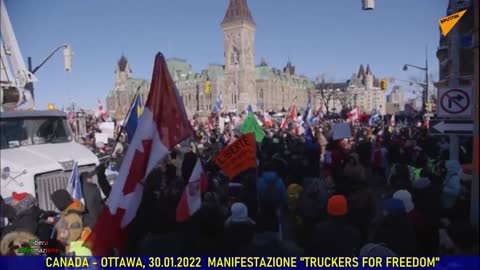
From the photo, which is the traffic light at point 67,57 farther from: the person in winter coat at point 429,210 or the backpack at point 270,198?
the person in winter coat at point 429,210

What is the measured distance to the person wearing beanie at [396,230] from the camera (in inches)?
186

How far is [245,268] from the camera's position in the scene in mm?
4543

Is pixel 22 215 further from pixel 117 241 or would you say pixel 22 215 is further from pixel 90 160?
pixel 90 160

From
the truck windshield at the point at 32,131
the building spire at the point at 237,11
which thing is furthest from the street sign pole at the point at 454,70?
the building spire at the point at 237,11

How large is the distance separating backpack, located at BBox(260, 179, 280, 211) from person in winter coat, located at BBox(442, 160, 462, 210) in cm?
268

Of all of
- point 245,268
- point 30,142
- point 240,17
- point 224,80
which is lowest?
point 245,268

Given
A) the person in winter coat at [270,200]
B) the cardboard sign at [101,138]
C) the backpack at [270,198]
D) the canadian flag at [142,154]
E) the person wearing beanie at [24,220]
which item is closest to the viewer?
the canadian flag at [142,154]

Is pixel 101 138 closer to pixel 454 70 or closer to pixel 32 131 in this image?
pixel 32 131

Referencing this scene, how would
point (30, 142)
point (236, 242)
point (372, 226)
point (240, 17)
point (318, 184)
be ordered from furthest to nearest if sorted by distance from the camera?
point (240, 17) < point (30, 142) < point (318, 184) < point (372, 226) < point (236, 242)

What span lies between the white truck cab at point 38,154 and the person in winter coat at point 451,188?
7.35 m

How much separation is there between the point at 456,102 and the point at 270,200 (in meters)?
3.73

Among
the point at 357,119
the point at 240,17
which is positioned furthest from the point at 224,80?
the point at 357,119

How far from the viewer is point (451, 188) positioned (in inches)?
263

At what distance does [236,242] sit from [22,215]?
3.12 meters
